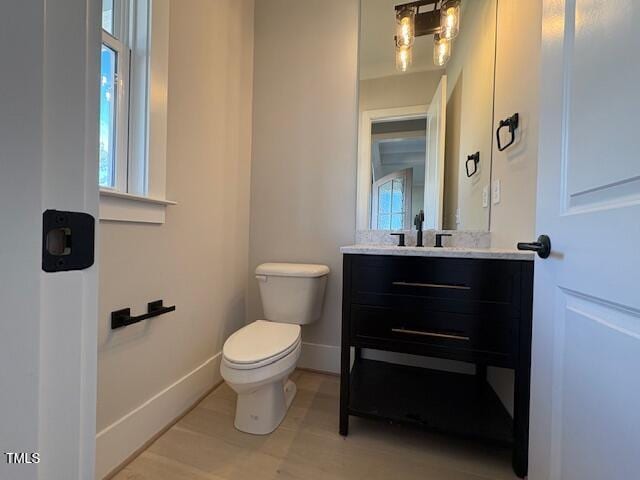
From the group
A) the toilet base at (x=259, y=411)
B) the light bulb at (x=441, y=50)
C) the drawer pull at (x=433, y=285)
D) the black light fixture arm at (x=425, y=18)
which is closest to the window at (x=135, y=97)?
the toilet base at (x=259, y=411)

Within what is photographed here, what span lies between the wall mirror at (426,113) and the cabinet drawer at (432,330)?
2.26 feet

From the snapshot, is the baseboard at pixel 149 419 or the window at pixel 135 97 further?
the window at pixel 135 97

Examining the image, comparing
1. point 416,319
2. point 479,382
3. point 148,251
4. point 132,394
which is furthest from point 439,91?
point 132,394

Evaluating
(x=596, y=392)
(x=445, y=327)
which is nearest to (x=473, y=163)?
(x=445, y=327)

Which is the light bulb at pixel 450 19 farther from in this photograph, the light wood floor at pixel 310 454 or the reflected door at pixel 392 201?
the light wood floor at pixel 310 454

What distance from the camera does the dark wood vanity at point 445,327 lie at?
1160 millimetres

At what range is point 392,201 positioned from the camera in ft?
6.20

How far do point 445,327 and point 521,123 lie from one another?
962mm

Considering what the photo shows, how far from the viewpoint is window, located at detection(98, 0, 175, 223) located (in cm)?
128

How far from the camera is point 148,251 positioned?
134cm

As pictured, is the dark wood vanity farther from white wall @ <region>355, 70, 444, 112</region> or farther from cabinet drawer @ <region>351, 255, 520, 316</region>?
white wall @ <region>355, 70, 444, 112</region>

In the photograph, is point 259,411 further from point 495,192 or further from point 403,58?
point 403,58

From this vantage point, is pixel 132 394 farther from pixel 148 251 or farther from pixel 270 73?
pixel 270 73

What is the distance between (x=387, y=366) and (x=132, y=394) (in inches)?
52.7
